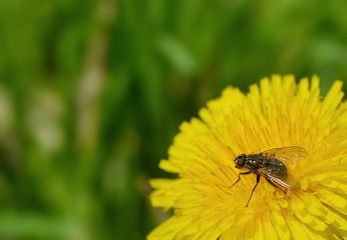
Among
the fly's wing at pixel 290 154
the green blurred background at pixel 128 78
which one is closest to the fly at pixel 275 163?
the fly's wing at pixel 290 154

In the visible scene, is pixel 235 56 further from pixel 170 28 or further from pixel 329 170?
pixel 329 170

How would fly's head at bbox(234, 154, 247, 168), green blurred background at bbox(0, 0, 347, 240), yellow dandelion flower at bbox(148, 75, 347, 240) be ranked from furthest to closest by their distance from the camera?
1. green blurred background at bbox(0, 0, 347, 240)
2. fly's head at bbox(234, 154, 247, 168)
3. yellow dandelion flower at bbox(148, 75, 347, 240)

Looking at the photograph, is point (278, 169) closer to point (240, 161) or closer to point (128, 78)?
point (240, 161)

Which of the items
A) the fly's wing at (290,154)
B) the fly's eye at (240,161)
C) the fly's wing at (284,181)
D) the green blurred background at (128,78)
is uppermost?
the green blurred background at (128,78)

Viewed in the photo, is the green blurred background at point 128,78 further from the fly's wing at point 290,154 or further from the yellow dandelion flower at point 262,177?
the fly's wing at point 290,154

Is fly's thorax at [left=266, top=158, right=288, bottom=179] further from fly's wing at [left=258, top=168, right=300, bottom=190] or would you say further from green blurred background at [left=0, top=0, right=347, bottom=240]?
green blurred background at [left=0, top=0, right=347, bottom=240]

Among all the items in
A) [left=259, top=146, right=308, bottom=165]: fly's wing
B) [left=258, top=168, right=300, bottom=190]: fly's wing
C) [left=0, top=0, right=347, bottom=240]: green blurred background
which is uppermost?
[left=0, top=0, right=347, bottom=240]: green blurred background

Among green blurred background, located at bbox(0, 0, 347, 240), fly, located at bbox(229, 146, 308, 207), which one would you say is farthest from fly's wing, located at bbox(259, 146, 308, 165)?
green blurred background, located at bbox(0, 0, 347, 240)
